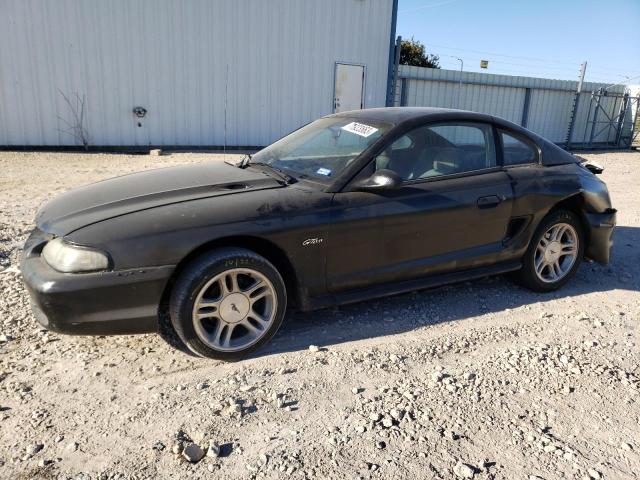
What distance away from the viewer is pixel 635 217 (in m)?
7.44

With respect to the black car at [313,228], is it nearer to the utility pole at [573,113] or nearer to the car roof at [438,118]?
the car roof at [438,118]

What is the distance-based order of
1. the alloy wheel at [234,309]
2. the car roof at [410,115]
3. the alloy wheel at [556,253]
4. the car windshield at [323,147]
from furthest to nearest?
the alloy wheel at [556,253], the car roof at [410,115], the car windshield at [323,147], the alloy wheel at [234,309]

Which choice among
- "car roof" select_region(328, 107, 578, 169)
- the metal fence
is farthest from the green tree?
"car roof" select_region(328, 107, 578, 169)

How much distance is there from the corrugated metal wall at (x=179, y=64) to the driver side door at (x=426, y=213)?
11.0 meters

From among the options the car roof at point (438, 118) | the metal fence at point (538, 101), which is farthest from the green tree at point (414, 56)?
the car roof at point (438, 118)

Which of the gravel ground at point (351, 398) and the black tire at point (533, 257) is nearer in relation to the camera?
the gravel ground at point (351, 398)

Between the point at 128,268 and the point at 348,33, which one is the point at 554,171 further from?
the point at 348,33

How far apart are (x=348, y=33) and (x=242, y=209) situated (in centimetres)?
1345

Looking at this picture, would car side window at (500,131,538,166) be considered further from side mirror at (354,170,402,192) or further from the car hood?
the car hood

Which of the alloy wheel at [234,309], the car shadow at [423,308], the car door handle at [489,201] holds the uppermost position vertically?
the car door handle at [489,201]

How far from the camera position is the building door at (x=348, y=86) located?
15.5m

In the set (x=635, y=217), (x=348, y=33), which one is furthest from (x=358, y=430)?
(x=348, y=33)

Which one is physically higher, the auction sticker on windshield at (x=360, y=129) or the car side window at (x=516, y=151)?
the auction sticker on windshield at (x=360, y=129)

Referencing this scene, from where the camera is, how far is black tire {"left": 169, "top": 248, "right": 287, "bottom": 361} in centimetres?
300
